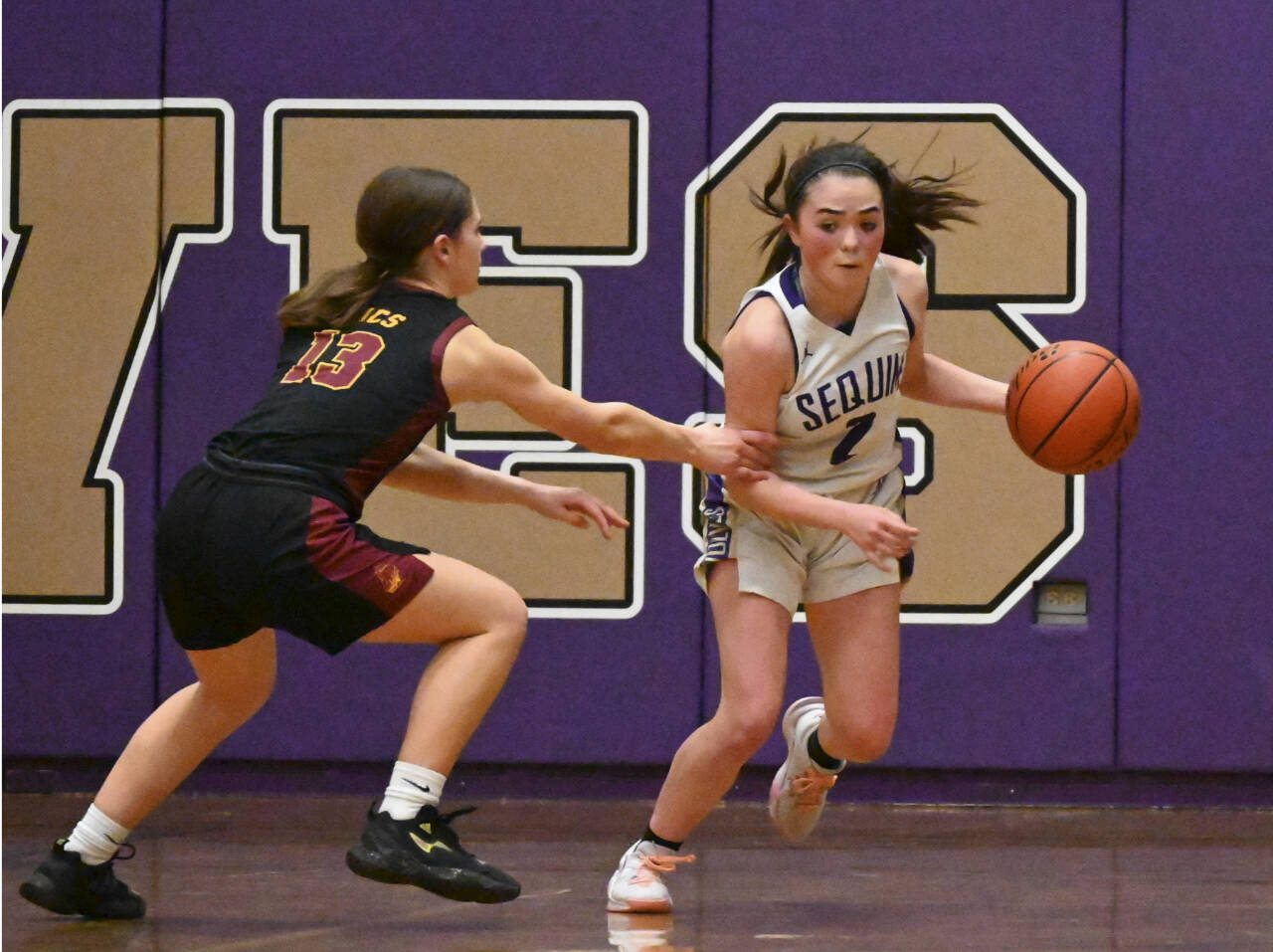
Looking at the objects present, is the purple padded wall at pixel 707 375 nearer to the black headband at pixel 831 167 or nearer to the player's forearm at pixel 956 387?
the player's forearm at pixel 956 387

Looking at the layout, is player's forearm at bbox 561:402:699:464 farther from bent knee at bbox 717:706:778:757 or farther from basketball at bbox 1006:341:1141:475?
basketball at bbox 1006:341:1141:475

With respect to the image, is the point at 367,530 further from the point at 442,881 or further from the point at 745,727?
the point at 745,727

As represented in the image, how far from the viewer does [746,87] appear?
509 cm

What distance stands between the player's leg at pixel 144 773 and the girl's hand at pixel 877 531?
118 centimetres

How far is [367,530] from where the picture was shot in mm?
3326

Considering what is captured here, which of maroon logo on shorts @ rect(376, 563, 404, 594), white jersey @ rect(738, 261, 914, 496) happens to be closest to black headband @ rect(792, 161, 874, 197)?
white jersey @ rect(738, 261, 914, 496)

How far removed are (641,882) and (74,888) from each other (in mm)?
1153

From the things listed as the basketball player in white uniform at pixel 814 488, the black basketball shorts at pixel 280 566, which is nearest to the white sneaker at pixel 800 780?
the basketball player in white uniform at pixel 814 488

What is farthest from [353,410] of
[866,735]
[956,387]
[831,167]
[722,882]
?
[722,882]

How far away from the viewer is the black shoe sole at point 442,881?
3137 millimetres

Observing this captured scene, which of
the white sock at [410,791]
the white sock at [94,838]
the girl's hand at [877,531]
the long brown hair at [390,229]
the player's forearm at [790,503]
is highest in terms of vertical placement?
the long brown hair at [390,229]

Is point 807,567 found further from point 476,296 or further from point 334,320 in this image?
point 476,296

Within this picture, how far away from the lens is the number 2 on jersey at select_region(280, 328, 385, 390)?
3.29 metres

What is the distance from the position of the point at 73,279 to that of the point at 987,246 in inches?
107
